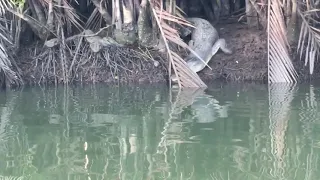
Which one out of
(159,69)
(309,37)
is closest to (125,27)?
(159,69)

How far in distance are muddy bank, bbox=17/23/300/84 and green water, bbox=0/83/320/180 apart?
196cm

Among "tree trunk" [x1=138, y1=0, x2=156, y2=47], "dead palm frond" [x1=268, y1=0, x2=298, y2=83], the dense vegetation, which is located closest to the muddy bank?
the dense vegetation

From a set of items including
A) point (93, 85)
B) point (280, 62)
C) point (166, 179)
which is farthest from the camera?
point (93, 85)

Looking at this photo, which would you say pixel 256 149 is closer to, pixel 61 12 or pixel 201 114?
pixel 201 114

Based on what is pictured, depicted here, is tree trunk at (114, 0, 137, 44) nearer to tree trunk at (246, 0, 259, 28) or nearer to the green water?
the green water

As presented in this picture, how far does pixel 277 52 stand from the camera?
1102cm

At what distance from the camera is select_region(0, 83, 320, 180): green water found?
529 cm

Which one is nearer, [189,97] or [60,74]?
[189,97]

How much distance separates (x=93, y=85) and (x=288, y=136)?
20.2 ft

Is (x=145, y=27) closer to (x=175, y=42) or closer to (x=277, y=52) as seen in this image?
(x=175, y=42)

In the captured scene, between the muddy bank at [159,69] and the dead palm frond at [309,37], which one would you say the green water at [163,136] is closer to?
the dead palm frond at [309,37]

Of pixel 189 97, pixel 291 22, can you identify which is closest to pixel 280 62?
pixel 291 22

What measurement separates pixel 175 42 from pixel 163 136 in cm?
490

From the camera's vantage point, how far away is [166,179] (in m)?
5.04
